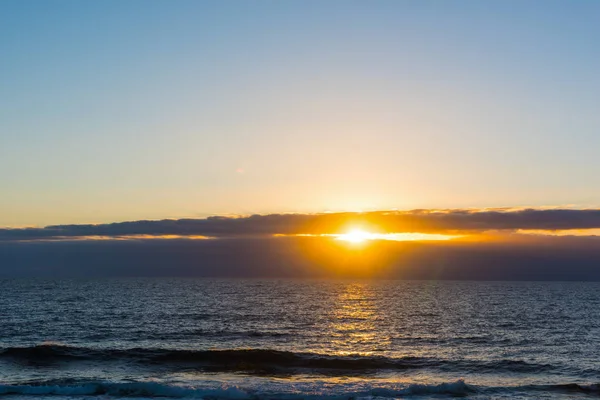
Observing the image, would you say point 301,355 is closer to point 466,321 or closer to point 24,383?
point 24,383

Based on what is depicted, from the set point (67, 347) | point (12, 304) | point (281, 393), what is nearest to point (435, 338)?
point (281, 393)

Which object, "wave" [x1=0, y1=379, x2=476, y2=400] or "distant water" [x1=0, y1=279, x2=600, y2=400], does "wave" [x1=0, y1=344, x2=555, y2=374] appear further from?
"wave" [x1=0, y1=379, x2=476, y2=400]

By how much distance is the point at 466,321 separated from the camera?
71.6 metres

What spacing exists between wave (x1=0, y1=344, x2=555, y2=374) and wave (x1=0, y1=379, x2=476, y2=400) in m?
7.21

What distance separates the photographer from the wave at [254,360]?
4288 cm

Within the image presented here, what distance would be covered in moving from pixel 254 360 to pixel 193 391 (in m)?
11.3

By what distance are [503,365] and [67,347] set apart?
39.4m

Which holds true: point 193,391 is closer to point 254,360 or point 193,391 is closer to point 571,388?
point 254,360

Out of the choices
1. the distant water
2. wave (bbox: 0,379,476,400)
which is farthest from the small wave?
wave (bbox: 0,379,476,400)

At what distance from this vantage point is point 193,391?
34938 mm

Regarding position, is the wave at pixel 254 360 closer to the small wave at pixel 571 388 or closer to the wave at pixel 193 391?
the small wave at pixel 571 388

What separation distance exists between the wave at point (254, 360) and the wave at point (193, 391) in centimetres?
721

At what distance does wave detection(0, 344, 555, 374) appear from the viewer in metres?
42.9

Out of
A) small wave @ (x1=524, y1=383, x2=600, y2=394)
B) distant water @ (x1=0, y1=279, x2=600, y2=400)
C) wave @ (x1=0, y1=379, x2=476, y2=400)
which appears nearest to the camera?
wave @ (x1=0, y1=379, x2=476, y2=400)
